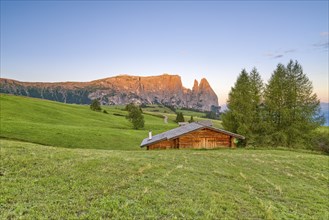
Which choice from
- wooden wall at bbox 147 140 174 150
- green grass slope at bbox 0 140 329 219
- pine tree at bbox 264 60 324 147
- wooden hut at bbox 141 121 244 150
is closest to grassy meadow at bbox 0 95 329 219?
green grass slope at bbox 0 140 329 219

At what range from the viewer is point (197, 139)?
46500 millimetres

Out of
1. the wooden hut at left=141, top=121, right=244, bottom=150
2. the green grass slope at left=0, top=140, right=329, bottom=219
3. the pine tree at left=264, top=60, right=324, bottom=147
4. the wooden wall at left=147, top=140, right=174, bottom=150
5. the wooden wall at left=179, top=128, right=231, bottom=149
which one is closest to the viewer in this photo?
the green grass slope at left=0, top=140, right=329, bottom=219

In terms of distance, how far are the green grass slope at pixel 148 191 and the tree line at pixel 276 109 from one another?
3078cm

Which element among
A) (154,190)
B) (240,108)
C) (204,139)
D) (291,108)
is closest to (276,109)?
(291,108)

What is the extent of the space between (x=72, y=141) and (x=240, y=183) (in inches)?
1644

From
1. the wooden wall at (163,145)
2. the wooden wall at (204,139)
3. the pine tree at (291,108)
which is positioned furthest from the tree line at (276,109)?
the wooden wall at (163,145)

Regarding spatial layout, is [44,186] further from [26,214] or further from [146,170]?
[146,170]

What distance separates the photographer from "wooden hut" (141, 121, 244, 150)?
45312 millimetres

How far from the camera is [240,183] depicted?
19.2 metres

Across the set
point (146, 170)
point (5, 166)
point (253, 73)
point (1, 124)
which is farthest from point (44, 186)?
point (253, 73)

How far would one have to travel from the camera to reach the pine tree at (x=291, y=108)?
175 ft

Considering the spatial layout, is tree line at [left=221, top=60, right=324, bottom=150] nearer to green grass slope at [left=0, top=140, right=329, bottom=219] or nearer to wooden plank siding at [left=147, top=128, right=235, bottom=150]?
wooden plank siding at [left=147, top=128, right=235, bottom=150]

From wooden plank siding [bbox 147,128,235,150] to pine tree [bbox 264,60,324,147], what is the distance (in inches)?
531

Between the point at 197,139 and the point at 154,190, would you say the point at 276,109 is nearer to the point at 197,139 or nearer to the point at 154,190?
the point at 197,139
